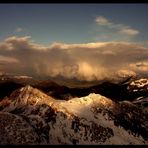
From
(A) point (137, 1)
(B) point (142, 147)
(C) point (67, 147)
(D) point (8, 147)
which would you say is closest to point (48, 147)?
(C) point (67, 147)

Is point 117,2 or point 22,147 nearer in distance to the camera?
point 22,147

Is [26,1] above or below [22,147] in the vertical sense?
above

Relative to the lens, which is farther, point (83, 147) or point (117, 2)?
point (117, 2)

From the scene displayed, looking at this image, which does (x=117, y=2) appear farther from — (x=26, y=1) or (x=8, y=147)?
(x=8, y=147)

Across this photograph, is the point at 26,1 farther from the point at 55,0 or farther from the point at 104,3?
the point at 104,3

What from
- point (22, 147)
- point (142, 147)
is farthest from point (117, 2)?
point (22, 147)

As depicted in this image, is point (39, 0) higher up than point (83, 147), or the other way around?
point (39, 0)

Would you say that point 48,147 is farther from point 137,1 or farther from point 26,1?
point 137,1

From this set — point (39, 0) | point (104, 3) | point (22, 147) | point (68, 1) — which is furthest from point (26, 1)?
point (22, 147)
